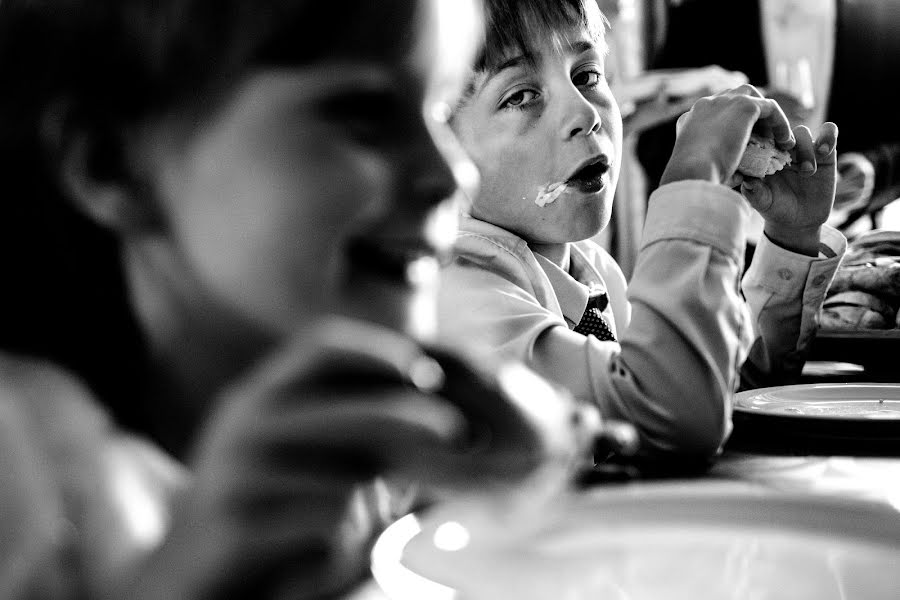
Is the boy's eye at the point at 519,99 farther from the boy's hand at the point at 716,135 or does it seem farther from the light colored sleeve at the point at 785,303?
the light colored sleeve at the point at 785,303

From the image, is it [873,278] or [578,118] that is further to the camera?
[873,278]

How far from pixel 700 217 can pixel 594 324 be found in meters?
0.37

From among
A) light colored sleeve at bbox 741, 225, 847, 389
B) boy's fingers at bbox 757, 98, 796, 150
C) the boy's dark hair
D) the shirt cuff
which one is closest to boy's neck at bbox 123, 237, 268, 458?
the boy's dark hair

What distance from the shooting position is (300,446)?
0.22 meters

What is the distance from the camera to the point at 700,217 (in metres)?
0.68

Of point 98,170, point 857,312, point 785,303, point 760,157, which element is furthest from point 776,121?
point 98,170

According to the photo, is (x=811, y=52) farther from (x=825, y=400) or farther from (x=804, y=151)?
(x=825, y=400)

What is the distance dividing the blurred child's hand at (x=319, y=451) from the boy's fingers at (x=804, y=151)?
0.80 m

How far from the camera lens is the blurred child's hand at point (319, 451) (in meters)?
0.21

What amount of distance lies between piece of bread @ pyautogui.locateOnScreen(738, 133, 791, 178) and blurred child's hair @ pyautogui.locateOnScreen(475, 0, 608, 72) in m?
0.22

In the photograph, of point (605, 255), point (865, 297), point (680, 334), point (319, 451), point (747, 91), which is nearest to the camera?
point (319, 451)

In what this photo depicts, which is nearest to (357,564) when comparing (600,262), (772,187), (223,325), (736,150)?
(223,325)

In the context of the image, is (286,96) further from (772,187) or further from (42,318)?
(772,187)

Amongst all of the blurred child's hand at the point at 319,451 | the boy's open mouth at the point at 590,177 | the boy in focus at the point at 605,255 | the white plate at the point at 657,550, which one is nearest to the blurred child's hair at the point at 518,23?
the boy in focus at the point at 605,255
